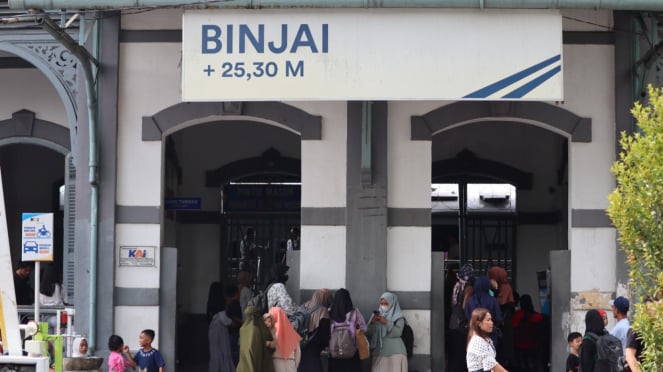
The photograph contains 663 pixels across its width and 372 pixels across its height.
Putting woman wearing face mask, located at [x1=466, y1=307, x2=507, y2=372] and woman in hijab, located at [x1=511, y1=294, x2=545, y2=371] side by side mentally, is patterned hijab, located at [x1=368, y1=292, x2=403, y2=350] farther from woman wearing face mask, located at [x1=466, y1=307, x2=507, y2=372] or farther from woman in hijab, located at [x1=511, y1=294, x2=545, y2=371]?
woman wearing face mask, located at [x1=466, y1=307, x2=507, y2=372]

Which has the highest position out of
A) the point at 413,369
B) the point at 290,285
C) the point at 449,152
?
the point at 449,152

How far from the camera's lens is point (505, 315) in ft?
58.3

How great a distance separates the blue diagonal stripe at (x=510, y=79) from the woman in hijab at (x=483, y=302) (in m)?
2.67

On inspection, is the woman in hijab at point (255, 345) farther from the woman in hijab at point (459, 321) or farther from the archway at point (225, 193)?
the archway at point (225, 193)

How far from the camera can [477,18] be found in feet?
51.9

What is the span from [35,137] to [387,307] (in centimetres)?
743

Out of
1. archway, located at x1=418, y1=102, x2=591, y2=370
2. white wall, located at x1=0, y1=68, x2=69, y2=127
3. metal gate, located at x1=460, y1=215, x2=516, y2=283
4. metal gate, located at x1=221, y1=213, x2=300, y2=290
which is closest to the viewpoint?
white wall, located at x1=0, y1=68, x2=69, y2=127

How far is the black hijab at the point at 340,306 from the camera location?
54.2 feet

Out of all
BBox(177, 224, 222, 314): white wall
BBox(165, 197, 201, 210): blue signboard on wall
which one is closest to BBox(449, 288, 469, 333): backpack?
BBox(165, 197, 201, 210): blue signboard on wall

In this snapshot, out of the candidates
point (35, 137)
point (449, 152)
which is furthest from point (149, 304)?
point (449, 152)

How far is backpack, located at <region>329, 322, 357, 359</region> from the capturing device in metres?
16.4

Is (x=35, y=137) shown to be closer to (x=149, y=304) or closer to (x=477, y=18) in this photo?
(x=149, y=304)

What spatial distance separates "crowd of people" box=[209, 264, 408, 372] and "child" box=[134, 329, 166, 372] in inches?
41.8

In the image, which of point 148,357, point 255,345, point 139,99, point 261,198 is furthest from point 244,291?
point 261,198
